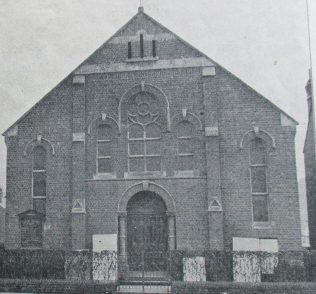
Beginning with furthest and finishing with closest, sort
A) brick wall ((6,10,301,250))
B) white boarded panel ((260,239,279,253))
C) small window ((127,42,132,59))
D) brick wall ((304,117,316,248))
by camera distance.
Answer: brick wall ((304,117,316,248))
small window ((127,42,132,59))
brick wall ((6,10,301,250))
white boarded panel ((260,239,279,253))

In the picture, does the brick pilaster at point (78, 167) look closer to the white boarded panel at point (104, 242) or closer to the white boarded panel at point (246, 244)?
the white boarded panel at point (104, 242)

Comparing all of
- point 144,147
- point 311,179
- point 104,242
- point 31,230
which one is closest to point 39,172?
point 31,230

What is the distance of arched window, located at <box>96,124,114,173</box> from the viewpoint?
1877 centimetres

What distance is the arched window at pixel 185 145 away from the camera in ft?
60.5

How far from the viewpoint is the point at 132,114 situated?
1903cm

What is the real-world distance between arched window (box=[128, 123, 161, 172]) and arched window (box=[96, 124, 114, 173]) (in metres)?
0.77

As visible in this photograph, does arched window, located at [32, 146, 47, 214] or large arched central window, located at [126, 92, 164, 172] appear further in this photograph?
arched window, located at [32, 146, 47, 214]

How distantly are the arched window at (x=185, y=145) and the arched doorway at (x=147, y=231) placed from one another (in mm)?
1671

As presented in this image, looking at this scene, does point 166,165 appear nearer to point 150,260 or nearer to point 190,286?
point 150,260

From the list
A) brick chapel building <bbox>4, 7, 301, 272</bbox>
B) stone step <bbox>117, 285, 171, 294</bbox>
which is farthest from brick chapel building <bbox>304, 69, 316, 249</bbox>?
stone step <bbox>117, 285, 171, 294</bbox>

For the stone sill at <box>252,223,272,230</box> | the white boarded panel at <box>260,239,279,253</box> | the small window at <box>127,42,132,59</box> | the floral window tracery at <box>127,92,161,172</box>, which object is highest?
the small window at <box>127,42,132,59</box>

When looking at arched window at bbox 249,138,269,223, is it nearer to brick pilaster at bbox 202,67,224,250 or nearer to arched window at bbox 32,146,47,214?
brick pilaster at bbox 202,67,224,250

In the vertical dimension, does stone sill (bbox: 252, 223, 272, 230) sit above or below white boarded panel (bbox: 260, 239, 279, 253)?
above

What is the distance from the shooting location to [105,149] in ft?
62.0
